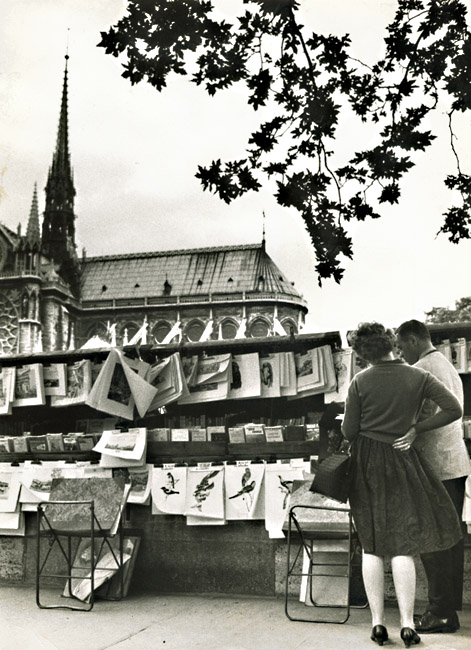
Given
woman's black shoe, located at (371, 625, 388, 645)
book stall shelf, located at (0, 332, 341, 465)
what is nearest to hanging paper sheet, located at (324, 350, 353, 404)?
book stall shelf, located at (0, 332, 341, 465)

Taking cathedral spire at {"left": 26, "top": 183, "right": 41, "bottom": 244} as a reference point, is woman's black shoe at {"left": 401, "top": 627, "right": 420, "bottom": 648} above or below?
below

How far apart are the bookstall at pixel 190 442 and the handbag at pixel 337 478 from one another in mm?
1429

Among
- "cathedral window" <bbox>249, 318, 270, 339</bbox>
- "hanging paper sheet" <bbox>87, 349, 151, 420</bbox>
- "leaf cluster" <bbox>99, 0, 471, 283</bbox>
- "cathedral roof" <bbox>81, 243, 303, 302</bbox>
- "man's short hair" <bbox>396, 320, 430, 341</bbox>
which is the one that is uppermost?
"cathedral roof" <bbox>81, 243, 303, 302</bbox>

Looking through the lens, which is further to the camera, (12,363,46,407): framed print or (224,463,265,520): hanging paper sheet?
(12,363,46,407): framed print

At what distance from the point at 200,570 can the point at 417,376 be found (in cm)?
267

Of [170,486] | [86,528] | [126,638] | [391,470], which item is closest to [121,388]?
[170,486]

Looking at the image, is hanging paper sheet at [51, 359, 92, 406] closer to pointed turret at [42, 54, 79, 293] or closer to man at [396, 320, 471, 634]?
man at [396, 320, 471, 634]

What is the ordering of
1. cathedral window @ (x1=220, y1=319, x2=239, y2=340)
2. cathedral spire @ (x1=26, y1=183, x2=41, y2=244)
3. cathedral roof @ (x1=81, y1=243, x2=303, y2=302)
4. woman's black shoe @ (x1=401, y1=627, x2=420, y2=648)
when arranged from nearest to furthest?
woman's black shoe @ (x1=401, y1=627, x2=420, y2=648), cathedral spire @ (x1=26, y1=183, x2=41, y2=244), cathedral window @ (x1=220, y1=319, x2=239, y2=340), cathedral roof @ (x1=81, y1=243, x2=303, y2=302)

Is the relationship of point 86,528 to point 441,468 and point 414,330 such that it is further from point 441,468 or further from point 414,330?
point 414,330

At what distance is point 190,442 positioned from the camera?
6.05 m

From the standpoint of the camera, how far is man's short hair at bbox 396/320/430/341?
454 centimetres

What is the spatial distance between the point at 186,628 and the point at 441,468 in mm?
1834

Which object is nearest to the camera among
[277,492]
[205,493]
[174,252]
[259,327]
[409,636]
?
[409,636]

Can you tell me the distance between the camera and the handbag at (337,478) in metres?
4.08
